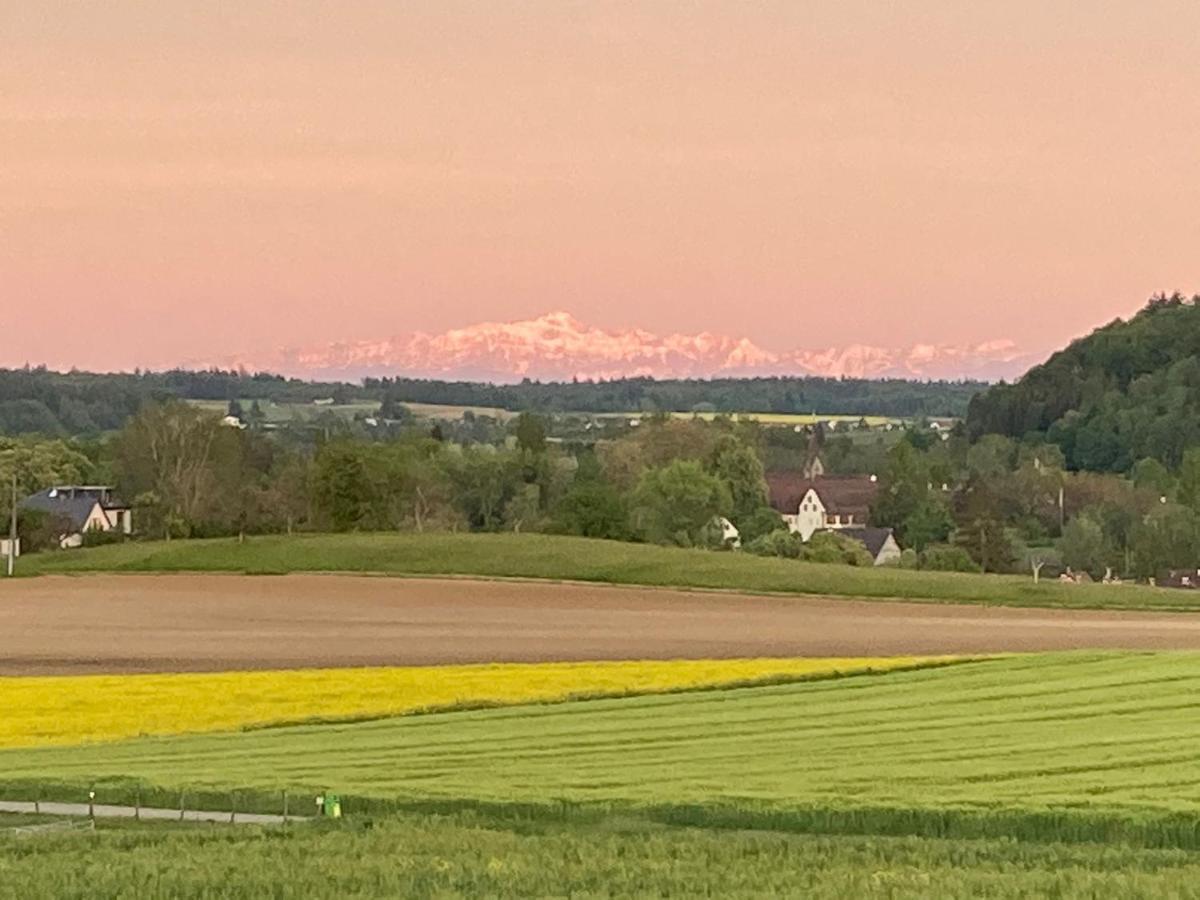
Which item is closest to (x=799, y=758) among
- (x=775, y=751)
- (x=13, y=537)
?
(x=775, y=751)

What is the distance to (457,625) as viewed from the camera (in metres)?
70.2

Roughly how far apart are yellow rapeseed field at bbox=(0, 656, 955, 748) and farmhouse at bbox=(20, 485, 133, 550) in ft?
248

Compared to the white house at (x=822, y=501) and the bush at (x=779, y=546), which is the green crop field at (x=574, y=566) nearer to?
the bush at (x=779, y=546)

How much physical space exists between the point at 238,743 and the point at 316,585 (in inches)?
1820

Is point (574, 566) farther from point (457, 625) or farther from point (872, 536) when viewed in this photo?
point (872, 536)

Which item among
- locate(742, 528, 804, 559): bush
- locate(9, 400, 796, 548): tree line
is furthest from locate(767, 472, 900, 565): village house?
locate(742, 528, 804, 559): bush

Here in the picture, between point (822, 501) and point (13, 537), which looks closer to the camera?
point (13, 537)

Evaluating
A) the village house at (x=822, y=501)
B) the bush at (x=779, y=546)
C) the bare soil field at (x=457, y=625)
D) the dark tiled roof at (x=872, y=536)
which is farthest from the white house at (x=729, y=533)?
the bare soil field at (x=457, y=625)

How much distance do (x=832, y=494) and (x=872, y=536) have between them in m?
29.3

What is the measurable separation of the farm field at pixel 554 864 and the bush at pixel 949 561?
80662 mm

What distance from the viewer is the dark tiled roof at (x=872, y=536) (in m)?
139

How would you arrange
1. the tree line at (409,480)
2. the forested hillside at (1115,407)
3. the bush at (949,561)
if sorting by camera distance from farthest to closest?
the forested hillside at (1115,407) → the tree line at (409,480) → the bush at (949,561)

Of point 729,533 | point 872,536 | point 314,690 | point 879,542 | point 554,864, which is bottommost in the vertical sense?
point 879,542

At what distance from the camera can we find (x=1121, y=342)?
656 feet
